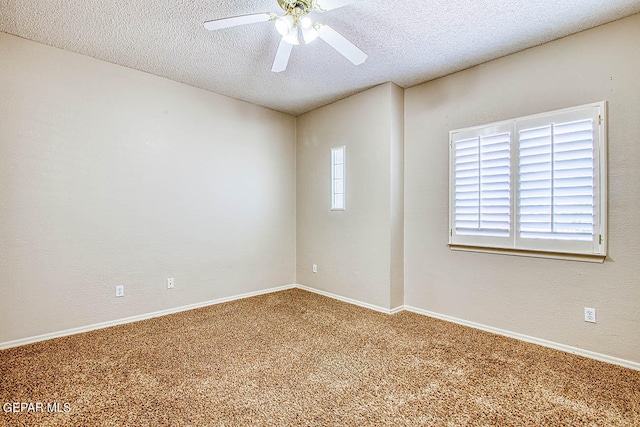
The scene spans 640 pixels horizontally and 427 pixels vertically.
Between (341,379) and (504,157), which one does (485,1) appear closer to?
(504,157)

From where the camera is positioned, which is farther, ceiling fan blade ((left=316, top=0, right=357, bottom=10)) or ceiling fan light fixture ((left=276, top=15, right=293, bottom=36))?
ceiling fan light fixture ((left=276, top=15, right=293, bottom=36))

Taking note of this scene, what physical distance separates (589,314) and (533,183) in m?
1.13

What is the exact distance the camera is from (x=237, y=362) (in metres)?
2.40

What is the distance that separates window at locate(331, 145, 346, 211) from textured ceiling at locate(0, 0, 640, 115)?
955 millimetres

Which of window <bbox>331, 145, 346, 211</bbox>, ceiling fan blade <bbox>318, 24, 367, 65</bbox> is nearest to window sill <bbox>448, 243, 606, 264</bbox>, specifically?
window <bbox>331, 145, 346, 211</bbox>

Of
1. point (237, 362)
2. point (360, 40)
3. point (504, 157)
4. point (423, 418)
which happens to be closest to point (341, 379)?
point (423, 418)

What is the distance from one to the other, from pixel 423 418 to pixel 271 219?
328 cm

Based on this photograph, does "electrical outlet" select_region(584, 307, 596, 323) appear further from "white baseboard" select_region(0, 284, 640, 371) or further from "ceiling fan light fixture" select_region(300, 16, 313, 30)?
"ceiling fan light fixture" select_region(300, 16, 313, 30)

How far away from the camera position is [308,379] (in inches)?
85.0

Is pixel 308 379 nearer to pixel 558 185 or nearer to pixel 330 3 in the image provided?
pixel 330 3

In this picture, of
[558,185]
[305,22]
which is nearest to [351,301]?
[558,185]

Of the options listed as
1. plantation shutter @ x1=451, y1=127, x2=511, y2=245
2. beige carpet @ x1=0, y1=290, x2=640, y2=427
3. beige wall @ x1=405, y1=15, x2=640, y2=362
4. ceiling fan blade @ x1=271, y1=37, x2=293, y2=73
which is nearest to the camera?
beige carpet @ x1=0, y1=290, x2=640, y2=427

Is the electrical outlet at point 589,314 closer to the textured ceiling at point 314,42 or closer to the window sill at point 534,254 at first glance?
the window sill at point 534,254

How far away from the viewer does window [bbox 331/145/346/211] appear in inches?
163
